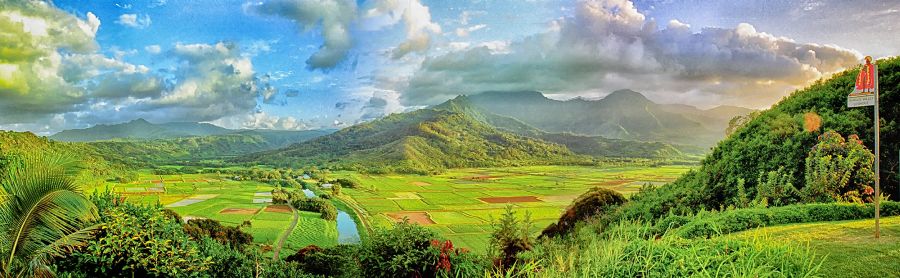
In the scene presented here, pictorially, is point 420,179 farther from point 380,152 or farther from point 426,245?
point 426,245

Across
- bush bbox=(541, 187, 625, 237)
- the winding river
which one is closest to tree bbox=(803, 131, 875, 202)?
bush bbox=(541, 187, 625, 237)

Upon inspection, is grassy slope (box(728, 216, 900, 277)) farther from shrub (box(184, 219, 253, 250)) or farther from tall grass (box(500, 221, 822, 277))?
shrub (box(184, 219, 253, 250))

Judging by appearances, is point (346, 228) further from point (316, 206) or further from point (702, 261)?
point (702, 261)

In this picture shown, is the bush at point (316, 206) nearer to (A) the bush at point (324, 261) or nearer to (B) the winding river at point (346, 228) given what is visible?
(B) the winding river at point (346, 228)

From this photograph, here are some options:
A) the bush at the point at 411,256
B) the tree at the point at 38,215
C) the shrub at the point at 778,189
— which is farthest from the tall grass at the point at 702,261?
the tree at the point at 38,215

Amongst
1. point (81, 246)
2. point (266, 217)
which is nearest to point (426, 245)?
point (81, 246)
